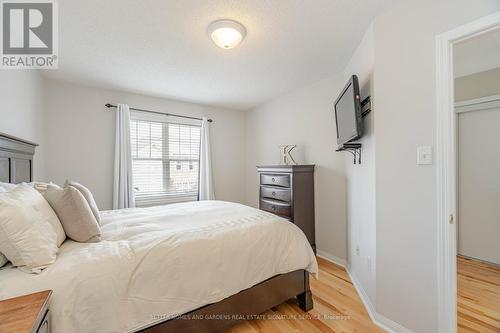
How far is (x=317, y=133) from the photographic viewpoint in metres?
3.09

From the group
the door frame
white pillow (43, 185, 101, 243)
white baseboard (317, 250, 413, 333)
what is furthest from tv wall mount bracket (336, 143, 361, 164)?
white pillow (43, 185, 101, 243)

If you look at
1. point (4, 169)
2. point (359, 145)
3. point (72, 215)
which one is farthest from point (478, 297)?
point (4, 169)

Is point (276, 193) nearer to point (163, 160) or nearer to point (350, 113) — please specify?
point (350, 113)

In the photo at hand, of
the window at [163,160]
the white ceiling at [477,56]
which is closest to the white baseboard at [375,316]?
the white ceiling at [477,56]

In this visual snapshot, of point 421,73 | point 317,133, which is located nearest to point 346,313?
point 421,73

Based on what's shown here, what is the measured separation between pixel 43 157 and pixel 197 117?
227 cm

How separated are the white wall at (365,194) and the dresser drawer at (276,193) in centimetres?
83

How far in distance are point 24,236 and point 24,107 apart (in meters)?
2.01

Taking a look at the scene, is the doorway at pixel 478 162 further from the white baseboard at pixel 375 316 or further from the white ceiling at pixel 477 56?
the white baseboard at pixel 375 316

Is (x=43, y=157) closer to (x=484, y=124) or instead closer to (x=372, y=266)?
(x=372, y=266)

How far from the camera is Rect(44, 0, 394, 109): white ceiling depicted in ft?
5.33

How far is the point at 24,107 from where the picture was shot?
2215 millimetres

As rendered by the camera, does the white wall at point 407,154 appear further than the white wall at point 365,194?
No

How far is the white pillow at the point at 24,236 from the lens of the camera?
3.21ft
